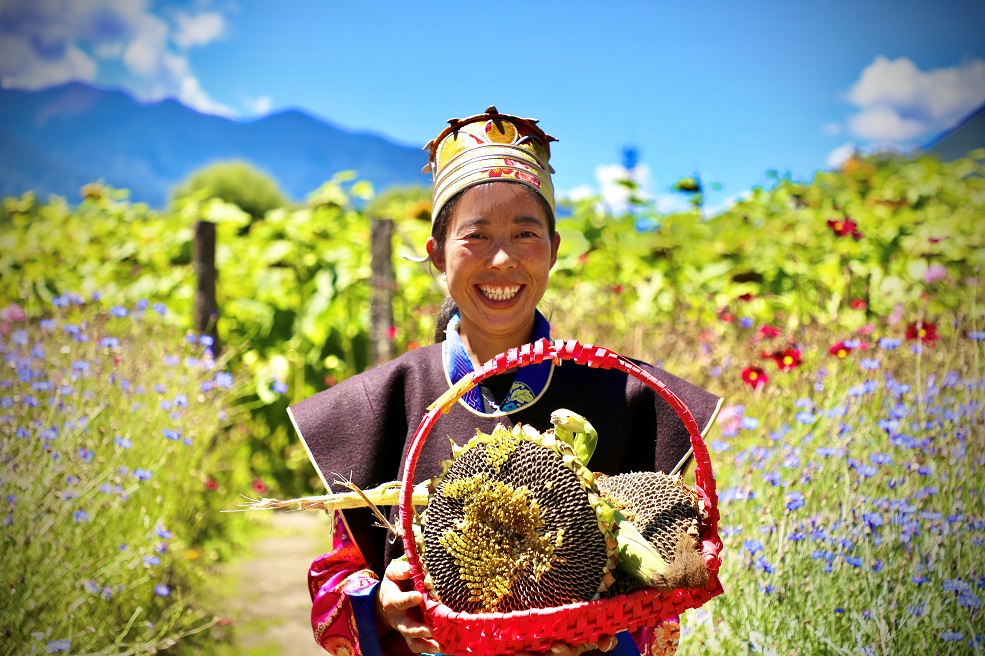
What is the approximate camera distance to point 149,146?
14078mm

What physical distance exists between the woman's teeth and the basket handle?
33 cm

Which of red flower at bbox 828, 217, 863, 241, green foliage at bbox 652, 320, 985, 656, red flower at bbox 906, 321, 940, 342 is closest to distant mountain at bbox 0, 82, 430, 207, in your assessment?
red flower at bbox 828, 217, 863, 241

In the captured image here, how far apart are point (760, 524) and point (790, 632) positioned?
477 millimetres

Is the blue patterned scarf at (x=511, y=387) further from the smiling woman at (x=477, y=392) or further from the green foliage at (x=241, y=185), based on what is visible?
the green foliage at (x=241, y=185)

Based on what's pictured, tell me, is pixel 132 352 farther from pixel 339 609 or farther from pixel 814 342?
pixel 814 342

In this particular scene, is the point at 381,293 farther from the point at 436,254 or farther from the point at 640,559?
the point at 640,559

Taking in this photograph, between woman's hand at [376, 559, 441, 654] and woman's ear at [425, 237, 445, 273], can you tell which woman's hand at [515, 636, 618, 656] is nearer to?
woman's hand at [376, 559, 441, 654]

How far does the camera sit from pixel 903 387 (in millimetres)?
2760

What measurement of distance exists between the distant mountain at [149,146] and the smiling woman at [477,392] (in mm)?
3507

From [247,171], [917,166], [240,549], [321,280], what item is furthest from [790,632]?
[247,171]

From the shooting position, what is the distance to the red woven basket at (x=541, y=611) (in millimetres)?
1173

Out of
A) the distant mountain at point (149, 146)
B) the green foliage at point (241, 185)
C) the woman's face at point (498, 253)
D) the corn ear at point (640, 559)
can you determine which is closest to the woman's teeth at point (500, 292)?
the woman's face at point (498, 253)

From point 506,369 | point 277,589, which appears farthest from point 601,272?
point 506,369

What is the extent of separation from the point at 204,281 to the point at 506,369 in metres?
4.12
